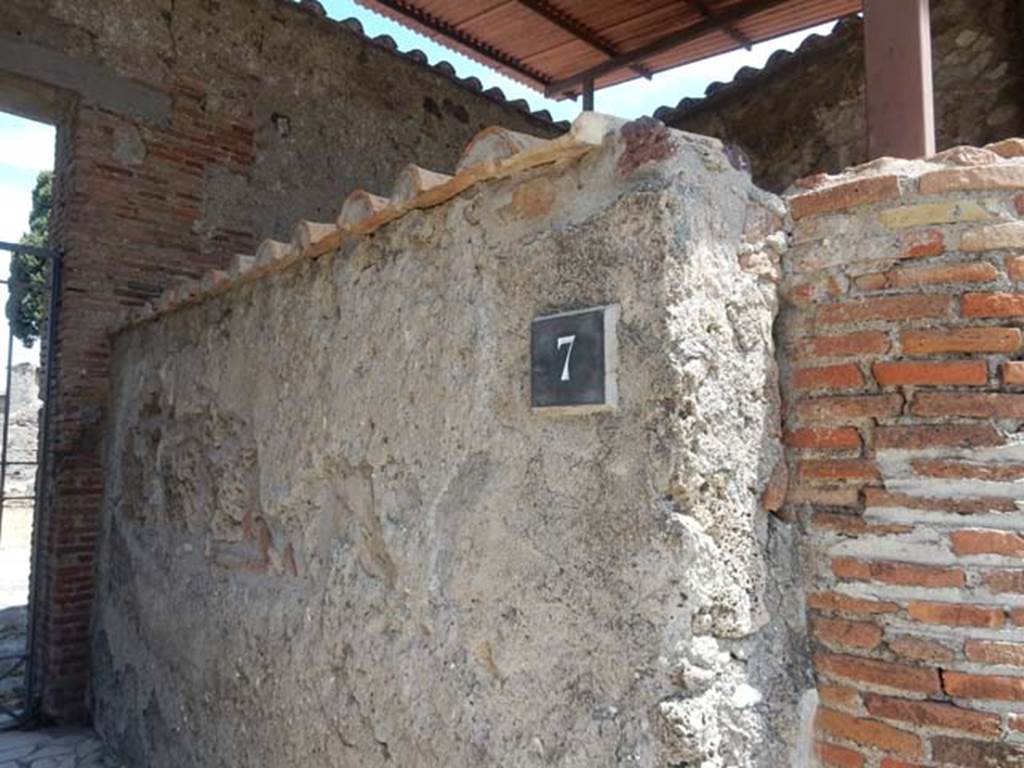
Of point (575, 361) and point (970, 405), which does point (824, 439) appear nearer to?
point (970, 405)

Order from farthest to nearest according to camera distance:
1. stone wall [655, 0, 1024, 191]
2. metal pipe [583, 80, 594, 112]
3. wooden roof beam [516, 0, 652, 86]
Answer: metal pipe [583, 80, 594, 112] < wooden roof beam [516, 0, 652, 86] < stone wall [655, 0, 1024, 191]

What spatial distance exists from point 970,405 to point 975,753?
64cm

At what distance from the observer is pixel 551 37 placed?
617 cm

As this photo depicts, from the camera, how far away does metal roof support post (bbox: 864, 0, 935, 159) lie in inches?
76.9

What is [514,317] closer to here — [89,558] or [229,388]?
[229,388]

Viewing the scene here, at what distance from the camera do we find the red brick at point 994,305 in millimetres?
1502

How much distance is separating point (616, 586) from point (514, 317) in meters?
0.61

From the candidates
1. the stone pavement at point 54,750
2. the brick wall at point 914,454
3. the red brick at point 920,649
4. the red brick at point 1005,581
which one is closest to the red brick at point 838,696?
the brick wall at point 914,454

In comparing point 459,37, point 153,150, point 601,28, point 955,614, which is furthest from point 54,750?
point 601,28

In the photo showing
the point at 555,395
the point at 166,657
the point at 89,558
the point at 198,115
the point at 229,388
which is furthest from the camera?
the point at 198,115

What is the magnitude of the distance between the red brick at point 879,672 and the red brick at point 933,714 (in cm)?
3

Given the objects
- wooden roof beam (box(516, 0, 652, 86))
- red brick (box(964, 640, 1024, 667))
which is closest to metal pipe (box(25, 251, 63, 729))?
wooden roof beam (box(516, 0, 652, 86))

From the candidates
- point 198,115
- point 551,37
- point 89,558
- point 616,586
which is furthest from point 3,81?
point 616,586

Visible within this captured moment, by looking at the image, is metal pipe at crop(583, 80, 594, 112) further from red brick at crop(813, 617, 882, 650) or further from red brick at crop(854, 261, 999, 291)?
red brick at crop(813, 617, 882, 650)
